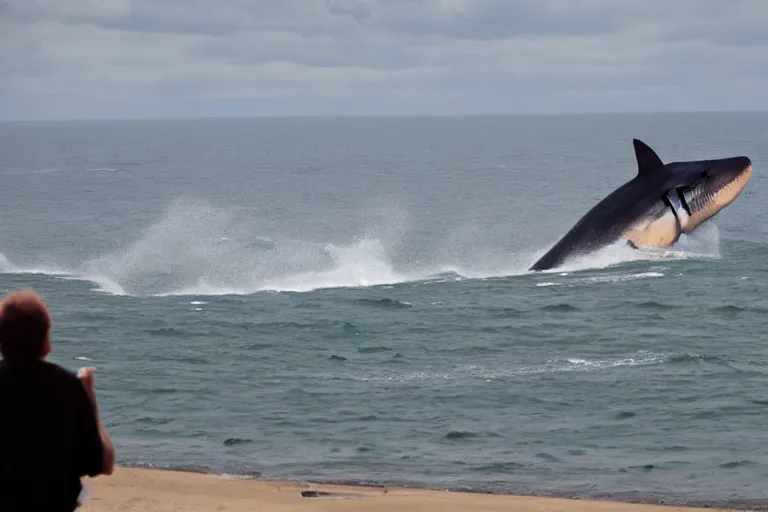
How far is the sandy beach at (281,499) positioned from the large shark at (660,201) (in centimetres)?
1852

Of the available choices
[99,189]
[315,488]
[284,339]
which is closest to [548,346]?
[284,339]

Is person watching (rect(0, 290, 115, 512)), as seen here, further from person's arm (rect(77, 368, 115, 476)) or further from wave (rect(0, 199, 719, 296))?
wave (rect(0, 199, 719, 296))

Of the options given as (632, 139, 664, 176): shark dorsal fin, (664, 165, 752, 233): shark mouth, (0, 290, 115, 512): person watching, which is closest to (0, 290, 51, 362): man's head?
(0, 290, 115, 512): person watching

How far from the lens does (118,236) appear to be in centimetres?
6097

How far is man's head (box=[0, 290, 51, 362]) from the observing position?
639cm

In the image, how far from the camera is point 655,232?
3228 centimetres

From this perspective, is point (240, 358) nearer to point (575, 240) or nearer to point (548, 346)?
point (548, 346)

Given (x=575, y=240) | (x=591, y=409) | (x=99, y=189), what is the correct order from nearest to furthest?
1. (x=591, y=409)
2. (x=575, y=240)
3. (x=99, y=189)

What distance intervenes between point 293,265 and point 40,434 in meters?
31.5

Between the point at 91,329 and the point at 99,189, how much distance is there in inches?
3066

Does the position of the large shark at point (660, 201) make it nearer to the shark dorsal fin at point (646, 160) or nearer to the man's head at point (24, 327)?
the shark dorsal fin at point (646, 160)

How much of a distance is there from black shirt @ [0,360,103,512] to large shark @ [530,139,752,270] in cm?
2531

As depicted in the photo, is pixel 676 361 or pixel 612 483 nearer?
pixel 612 483

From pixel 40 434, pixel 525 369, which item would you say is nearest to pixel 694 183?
pixel 525 369
